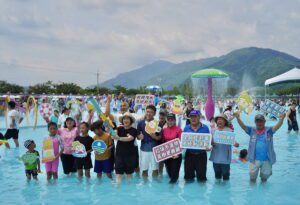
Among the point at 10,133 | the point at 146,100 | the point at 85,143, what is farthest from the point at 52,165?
the point at 10,133

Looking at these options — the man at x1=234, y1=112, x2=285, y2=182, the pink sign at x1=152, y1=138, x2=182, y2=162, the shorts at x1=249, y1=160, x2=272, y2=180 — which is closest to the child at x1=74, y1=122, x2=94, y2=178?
the pink sign at x1=152, y1=138, x2=182, y2=162

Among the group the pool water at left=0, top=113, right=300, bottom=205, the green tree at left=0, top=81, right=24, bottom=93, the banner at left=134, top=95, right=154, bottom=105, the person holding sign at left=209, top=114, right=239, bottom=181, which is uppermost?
the green tree at left=0, top=81, right=24, bottom=93

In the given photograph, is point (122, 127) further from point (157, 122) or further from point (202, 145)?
point (202, 145)

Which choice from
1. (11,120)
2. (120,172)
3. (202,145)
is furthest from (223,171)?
(11,120)

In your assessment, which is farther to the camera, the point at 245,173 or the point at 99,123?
the point at 245,173

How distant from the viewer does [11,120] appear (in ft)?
36.8

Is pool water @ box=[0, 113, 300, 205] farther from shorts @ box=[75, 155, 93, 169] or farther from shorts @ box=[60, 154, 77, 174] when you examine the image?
shorts @ box=[75, 155, 93, 169]

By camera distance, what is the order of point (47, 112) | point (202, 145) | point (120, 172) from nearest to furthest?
point (202, 145), point (120, 172), point (47, 112)

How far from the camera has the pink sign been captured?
6168 millimetres

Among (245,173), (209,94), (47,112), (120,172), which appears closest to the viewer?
(120,172)

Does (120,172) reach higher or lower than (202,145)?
lower

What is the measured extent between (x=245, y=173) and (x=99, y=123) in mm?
3620

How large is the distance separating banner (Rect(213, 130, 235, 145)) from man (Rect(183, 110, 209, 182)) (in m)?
0.24

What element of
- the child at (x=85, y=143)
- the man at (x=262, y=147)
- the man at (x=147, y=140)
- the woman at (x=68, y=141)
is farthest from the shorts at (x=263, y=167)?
the woman at (x=68, y=141)
